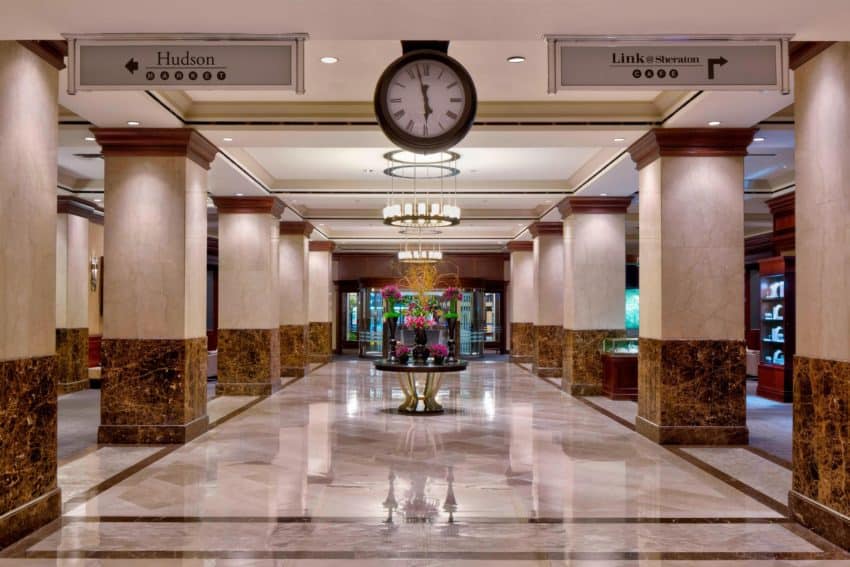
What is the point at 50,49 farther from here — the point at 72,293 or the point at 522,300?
the point at 522,300

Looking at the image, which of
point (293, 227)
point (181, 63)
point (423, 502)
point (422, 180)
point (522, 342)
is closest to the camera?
point (181, 63)

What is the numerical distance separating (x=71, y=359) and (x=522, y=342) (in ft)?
37.9

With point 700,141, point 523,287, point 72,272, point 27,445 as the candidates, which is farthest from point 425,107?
point 523,287

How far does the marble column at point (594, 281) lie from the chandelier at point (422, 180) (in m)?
Answer: 2.15

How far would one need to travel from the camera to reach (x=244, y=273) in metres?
12.8

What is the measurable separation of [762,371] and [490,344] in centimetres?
1373

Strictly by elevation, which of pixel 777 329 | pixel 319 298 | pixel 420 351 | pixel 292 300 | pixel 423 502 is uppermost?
pixel 319 298

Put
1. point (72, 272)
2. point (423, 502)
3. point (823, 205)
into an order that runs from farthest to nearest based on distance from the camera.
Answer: point (72, 272)
point (423, 502)
point (823, 205)

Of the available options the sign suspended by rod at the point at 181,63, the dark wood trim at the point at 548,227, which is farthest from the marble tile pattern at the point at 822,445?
the dark wood trim at the point at 548,227

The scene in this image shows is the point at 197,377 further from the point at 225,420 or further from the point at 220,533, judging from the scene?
the point at 220,533

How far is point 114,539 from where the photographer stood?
487cm

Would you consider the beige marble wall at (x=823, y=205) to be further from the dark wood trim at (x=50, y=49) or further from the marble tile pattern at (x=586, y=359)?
the marble tile pattern at (x=586, y=359)

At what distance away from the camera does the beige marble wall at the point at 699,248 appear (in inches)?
325

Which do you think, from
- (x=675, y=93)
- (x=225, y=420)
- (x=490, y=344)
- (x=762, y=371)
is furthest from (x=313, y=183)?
(x=490, y=344)
